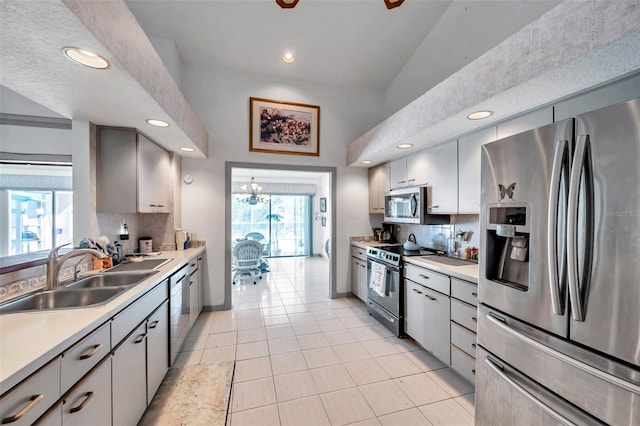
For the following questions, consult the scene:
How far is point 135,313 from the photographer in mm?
1557

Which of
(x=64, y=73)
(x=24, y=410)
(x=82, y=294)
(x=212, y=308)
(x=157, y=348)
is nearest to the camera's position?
(x=24, y=410)

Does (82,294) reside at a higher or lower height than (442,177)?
lower

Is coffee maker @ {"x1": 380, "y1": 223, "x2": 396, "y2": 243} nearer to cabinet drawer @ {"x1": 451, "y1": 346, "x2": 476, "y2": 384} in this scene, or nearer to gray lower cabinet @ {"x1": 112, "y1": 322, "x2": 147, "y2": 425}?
cabinet drawer @ {"x1": 451, "y1": 346, "x2": 476, "y2": 384}

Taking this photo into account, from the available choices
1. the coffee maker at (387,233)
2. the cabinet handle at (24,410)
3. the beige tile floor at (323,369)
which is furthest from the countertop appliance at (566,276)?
the coffee maker at (387,233)

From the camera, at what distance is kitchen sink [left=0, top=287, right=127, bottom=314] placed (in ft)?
4.69

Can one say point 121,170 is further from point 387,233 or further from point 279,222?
point 279,222

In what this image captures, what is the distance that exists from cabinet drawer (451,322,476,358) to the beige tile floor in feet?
1.11

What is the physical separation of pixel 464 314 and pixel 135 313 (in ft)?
7.88

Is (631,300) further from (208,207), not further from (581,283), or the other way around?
(208,207)

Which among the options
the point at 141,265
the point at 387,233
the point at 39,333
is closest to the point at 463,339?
the point at 387,233

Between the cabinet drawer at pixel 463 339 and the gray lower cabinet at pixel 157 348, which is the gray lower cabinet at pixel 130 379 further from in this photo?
the cabinet drawer at pixel 463 339

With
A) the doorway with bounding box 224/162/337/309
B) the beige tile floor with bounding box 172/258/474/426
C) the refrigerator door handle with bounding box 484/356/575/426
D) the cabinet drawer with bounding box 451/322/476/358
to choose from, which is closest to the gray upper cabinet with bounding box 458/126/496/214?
the cabinet drawer with bounding box 451/322/476/358

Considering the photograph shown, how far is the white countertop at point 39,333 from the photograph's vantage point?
819 mm

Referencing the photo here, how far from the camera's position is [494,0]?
2400mm
